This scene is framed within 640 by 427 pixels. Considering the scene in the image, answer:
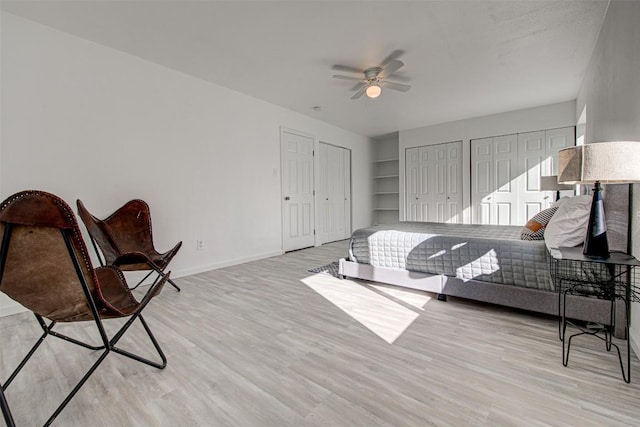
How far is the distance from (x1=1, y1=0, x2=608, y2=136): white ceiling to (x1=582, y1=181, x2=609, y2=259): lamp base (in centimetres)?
173

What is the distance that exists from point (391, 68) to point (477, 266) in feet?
7.11

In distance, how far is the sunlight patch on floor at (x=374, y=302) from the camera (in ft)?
7.02

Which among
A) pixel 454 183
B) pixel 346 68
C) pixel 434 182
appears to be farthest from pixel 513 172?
pixel 346 68

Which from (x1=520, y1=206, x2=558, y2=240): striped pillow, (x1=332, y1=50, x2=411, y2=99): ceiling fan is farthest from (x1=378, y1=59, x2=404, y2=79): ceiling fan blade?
(x1=520, y1=206, x2=558, y2=240): striped pillow

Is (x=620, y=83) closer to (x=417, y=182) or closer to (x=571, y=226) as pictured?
(x=571, y=226)

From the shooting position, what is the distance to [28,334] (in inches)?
81.8

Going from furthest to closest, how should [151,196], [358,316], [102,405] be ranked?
[151,196] → [358,316] → [102,405]

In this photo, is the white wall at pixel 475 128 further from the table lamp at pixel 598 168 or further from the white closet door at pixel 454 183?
the table lamp at pixel 598 168

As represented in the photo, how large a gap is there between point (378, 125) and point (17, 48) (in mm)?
5252

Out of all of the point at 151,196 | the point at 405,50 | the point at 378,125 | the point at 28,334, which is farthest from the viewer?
the point at 378,125

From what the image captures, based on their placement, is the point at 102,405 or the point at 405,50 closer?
the point at 102,405

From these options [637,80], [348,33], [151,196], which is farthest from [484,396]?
[151,196]

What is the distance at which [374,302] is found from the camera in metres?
2.62

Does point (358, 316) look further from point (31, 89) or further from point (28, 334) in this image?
point (31, 89)
